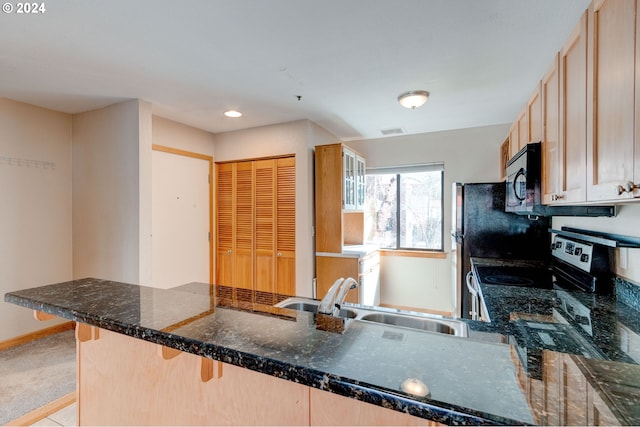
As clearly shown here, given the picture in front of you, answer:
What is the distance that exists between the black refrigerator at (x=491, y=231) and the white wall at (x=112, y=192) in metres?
2.96

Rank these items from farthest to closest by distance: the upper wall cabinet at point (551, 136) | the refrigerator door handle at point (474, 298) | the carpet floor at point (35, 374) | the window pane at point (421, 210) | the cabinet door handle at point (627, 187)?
1. the window pane at point (421, 210)
2. the refrigerator door handle at point (474, 298)
3. the carpet floor at point (35, 374)
4. the upper wall cabinet at point (551, 136)
5. the cabinet door handle at point (627, 187)

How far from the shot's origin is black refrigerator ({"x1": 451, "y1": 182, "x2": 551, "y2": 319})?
257 cm

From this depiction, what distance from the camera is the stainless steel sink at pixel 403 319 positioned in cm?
126

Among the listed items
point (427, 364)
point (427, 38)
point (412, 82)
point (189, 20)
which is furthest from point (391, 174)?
point (427, 364)

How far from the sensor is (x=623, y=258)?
1.56 m

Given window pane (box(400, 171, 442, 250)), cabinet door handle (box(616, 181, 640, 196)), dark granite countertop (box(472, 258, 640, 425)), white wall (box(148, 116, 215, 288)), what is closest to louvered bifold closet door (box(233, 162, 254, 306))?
white wall (box(148, 116, 215, 288))

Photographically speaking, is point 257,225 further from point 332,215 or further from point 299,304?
point 299,304

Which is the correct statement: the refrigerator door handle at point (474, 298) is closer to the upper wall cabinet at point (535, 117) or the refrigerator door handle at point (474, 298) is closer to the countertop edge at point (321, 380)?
the upper wall cabinet at point (535, 117)

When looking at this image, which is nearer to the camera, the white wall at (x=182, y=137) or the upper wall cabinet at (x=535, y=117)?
the upper wall cabinet at (x=535, y=117)

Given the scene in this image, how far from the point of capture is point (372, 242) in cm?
441

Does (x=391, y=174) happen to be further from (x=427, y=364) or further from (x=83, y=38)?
(x=427, y=364)

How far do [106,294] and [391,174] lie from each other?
12.3ft

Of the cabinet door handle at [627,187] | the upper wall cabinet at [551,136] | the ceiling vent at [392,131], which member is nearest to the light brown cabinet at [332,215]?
the ceiling vent at [392,131]

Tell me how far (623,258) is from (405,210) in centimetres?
271
